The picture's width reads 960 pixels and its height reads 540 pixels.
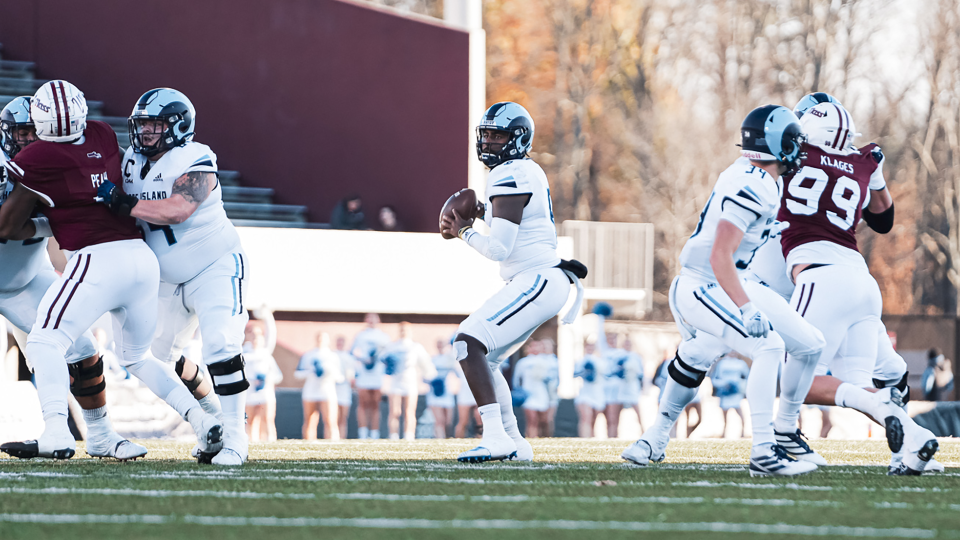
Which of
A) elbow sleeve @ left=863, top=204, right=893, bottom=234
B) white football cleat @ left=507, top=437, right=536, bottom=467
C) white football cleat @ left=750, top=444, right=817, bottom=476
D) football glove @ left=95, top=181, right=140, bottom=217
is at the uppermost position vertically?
football glove @ left=95, top=181, right=140, bottom=217

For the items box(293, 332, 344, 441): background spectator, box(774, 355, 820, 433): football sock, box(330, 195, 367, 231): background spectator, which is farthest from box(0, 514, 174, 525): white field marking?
box(330, 195, 367, 231): background spectator

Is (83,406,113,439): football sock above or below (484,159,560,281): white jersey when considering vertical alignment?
below

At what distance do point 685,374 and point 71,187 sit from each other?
3274 millimetres

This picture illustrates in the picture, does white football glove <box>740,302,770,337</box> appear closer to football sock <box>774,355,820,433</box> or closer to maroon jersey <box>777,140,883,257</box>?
football sock <box>774,355,820,433</box>

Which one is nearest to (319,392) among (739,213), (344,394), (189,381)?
(344,394)

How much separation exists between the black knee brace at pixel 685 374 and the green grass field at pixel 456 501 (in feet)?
1.43

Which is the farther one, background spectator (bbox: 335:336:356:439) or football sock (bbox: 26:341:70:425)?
background spectator (bbox: 335:336:356:439)

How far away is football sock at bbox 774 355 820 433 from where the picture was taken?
6324 mm

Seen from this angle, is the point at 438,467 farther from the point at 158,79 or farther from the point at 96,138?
the point at 158,79

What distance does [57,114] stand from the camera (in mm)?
6434

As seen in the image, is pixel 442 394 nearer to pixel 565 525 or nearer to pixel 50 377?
pixel 50 377

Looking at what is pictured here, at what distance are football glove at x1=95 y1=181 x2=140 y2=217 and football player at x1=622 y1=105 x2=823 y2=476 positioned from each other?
9.00 ft

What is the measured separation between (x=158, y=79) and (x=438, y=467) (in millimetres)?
14369

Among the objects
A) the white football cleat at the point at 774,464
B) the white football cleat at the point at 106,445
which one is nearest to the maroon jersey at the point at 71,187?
the white football cleat at the point at 106,445
